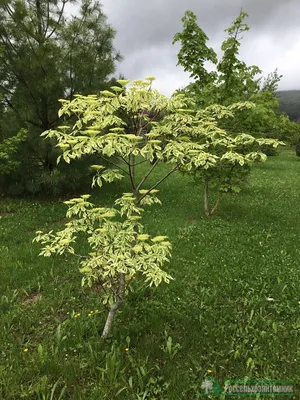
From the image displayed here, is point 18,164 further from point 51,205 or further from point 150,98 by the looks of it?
point 150,98

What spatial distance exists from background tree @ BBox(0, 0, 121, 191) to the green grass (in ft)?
15.1

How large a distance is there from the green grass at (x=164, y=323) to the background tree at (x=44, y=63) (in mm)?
4607

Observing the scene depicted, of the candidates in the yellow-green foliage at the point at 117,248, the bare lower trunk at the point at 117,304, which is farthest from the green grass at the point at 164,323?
the yellow-green foliage at the point at 117,248

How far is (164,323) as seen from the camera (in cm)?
476

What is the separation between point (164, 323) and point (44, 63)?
10498 mm

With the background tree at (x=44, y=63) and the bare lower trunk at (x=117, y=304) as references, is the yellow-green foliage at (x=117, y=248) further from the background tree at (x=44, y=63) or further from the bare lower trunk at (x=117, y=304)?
the background tree at (x=44, y=63)

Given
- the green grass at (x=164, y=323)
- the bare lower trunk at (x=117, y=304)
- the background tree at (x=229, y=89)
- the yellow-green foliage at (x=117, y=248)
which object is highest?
the background tree at (x=229, y=89)

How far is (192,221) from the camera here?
389 inches

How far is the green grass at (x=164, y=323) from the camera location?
3.74 m

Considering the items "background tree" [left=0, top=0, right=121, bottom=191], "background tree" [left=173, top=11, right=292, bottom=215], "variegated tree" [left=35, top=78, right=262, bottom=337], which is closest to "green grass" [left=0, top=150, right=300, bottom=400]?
"variegated tree" [left=35, top=78, right=262, bottom=337]

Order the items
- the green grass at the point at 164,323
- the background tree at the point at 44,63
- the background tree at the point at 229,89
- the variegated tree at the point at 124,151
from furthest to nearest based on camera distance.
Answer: the background tree at the point at 44,63
the background tree at the point at 229,89
the green grass at the point at 164,323
the variegated tree at the point at 124,151

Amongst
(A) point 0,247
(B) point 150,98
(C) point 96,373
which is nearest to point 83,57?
(A) point 0,247

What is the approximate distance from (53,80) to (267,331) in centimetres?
1080

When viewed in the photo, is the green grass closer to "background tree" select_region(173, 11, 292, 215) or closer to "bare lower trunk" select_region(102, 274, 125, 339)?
"bare lower trunk" select_region(102, 274, 125, 339)
